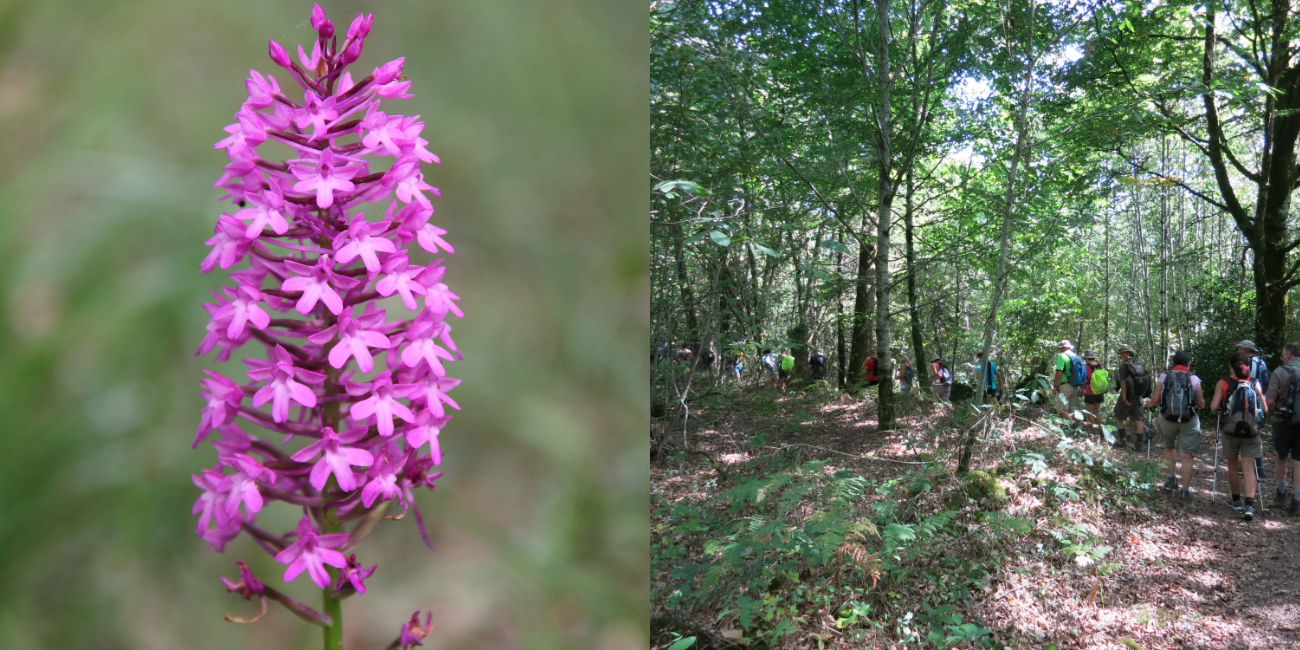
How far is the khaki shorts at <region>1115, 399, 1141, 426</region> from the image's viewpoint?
7.29ft

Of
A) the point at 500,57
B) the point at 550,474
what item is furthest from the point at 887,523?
the point at 500,57

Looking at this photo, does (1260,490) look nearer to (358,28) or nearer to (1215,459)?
(1215,459)

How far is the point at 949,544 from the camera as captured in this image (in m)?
2.42

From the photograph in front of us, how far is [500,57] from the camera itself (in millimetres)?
1933

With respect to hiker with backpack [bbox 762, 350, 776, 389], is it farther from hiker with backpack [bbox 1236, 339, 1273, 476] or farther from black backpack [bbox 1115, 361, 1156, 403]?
hiker with backpack [bbox 1236, 339, 1273, 476]

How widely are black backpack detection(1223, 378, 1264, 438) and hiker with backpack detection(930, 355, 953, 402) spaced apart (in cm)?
80

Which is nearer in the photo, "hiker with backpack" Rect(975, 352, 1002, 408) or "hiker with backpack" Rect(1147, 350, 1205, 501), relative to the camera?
"hiker with backpack" Rect(1147, 350, 1205, 501)

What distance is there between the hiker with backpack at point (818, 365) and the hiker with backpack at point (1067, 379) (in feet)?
2.71

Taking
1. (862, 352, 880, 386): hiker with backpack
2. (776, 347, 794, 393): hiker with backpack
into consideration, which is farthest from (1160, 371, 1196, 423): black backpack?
(776, 347, 794, 393): hiker with backpack

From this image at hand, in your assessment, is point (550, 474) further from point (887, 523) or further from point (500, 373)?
point (887, 523)

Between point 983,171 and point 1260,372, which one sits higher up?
point 983,171

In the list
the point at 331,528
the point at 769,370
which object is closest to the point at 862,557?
the point at 769,370

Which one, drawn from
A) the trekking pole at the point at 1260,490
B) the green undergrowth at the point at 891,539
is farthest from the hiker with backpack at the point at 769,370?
the trekking pole at the point at 1260,490

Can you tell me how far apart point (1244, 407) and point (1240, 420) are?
56 millimetres
